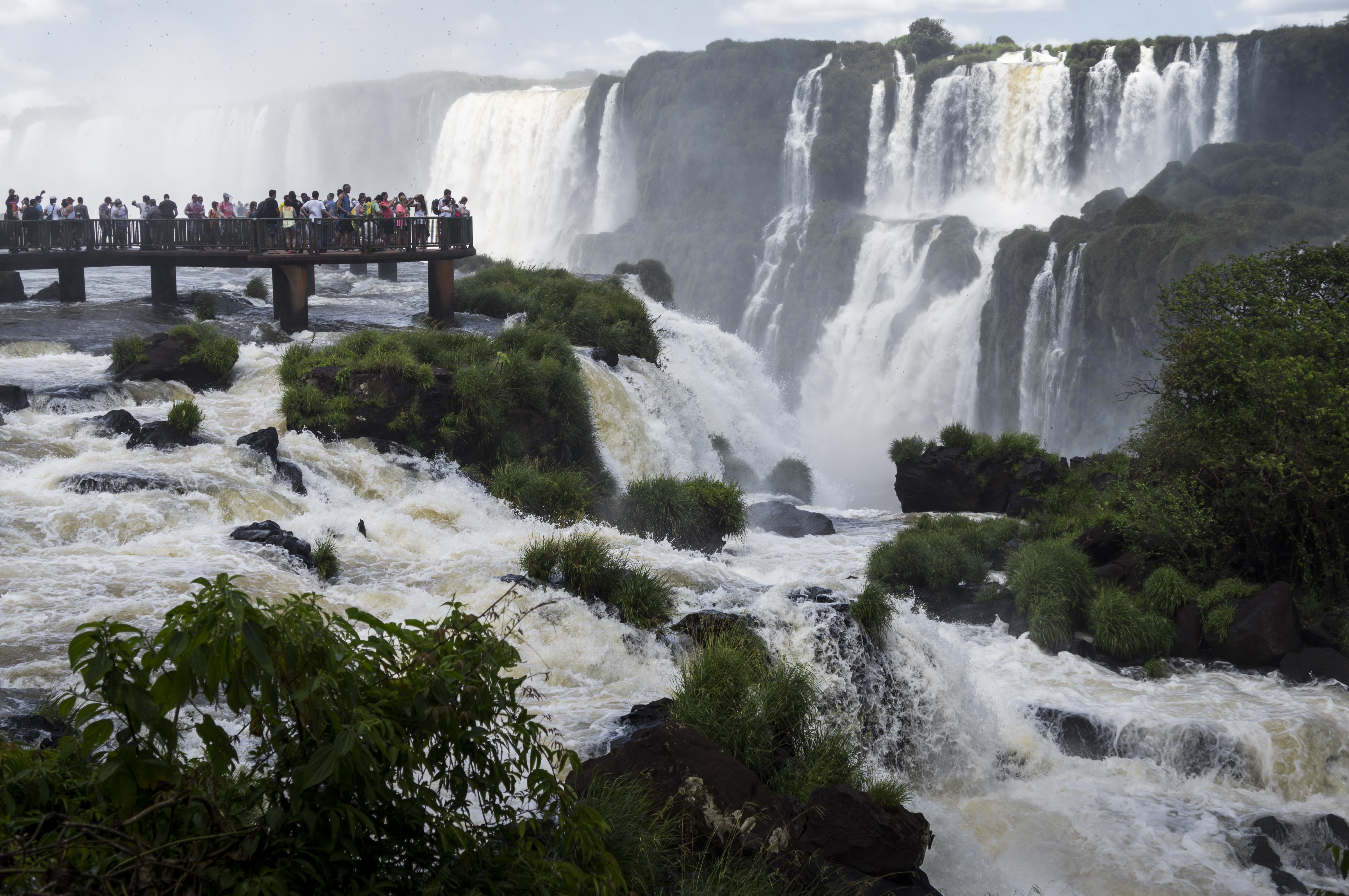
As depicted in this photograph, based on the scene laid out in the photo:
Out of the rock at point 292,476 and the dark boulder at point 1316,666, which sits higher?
the rock at point 292,476

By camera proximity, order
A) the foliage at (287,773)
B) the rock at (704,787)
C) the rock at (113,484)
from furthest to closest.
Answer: the rock at (113,484) < the rock at (704,787) < the foliage at (287,773)

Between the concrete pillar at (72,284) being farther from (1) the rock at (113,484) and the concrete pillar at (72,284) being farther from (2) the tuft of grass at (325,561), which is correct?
(2) the tuft of grass at (325,561)

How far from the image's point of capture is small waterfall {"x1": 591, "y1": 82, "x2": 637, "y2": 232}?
6719cm

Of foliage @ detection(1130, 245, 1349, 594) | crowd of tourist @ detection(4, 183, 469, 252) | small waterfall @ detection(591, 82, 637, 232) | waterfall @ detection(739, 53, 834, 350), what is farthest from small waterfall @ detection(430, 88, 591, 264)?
foliage @ detection(1130, 245, 1349, 594)

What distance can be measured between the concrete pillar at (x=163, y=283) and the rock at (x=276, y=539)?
1487 cm

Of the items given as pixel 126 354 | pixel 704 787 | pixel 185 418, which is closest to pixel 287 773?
pixel 704 787

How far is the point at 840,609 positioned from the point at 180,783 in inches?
369

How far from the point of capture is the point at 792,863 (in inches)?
285

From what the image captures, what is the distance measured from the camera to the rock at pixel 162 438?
1455 cm

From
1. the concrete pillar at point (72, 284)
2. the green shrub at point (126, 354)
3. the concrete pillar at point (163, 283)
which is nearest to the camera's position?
the green shrub at point (126, 354)

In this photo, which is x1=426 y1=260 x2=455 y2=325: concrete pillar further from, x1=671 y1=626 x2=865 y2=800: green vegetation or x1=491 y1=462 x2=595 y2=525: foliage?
x1=671 y1=626 x2=865 y2=800: green vegetation

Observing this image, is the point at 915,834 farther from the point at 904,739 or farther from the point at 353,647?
the point at 353,647

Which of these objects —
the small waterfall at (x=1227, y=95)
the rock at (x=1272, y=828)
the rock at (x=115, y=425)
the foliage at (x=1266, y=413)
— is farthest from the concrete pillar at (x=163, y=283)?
the small waterfall at (x=1227, y=95)

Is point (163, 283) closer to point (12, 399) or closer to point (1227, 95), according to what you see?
point (12, 399)
